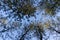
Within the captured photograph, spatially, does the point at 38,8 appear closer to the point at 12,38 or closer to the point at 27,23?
the point at 27,23

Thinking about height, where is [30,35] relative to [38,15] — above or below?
below

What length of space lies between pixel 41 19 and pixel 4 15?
340mm

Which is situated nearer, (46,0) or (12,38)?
(12,38)

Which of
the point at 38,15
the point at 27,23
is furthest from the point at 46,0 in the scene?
the point at 27,23

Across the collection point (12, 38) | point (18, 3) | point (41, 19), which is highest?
point (18, 3)

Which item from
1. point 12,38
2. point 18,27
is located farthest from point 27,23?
point 12,38

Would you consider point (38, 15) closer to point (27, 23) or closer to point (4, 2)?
point (27, 23)

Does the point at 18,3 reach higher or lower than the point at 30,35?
higher

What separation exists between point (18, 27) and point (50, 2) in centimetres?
38

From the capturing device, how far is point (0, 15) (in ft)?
5.76

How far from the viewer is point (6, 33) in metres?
1.70

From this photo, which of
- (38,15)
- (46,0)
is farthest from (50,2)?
(38,15)

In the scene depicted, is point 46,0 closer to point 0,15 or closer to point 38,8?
point 38,8

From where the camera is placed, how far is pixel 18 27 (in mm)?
1721
